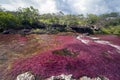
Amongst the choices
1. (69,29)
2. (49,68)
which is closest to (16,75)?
(49,68)

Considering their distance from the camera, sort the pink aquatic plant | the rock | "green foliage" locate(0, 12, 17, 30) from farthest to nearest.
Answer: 1. "green foliage" locate(0, 12, 17, 30)
2. the pink aquatic plant
3. the rock

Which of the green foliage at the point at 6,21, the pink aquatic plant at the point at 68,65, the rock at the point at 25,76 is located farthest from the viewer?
the green foliage at the point at 6,21

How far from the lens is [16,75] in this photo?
822 inches

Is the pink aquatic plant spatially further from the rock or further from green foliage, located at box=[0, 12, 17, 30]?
green foliage, located at box=[0, 12, 17, 30]

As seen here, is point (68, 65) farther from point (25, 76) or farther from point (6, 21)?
point (6, 21)

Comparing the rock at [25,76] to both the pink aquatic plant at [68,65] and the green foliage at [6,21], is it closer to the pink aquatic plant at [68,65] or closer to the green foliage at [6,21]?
the pink aquatic plant at [68,65]

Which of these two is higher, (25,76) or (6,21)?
(6,21)

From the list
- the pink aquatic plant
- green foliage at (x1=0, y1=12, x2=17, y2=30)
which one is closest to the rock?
the pink aquatic plant

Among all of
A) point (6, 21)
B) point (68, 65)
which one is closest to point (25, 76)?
point (68, 65)

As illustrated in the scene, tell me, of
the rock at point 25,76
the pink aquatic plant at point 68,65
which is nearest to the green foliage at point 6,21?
the pink aquatic plant at point 68,65

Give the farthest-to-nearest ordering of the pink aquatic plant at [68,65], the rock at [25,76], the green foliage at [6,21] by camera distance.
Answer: the green foliage at [6,21], the pink aquatic plant at [68,65], the rock at [25,76]

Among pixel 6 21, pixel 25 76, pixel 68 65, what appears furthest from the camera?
pixel 6 21

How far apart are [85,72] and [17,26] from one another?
44.4 metres

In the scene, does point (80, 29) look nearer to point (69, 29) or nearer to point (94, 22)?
point (69, 29)
